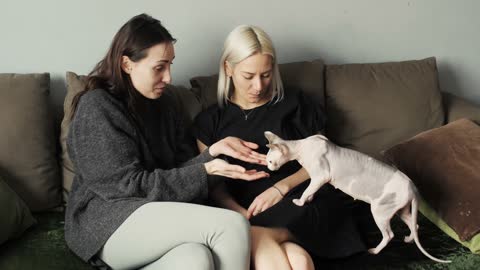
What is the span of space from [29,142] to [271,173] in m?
0.88

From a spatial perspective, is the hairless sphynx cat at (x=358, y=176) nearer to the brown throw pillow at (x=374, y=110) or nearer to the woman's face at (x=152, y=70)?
the woman's face at (x=152, y=70)

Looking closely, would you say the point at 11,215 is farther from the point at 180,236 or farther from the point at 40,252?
the point at 180,236

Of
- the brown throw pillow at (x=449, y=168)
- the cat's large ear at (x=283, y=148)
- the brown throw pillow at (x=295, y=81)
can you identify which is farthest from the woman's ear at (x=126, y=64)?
the brown throw pillow at (x=449, y=168)

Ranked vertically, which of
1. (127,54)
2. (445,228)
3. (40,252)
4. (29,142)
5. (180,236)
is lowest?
(445,228)

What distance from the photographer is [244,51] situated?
72.1 inches

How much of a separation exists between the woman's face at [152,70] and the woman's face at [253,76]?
0.26m

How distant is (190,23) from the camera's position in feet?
7.43

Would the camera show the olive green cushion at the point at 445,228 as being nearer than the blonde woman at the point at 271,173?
No

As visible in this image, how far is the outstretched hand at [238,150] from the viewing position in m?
1.70

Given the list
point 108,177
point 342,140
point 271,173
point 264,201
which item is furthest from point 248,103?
point 108,177

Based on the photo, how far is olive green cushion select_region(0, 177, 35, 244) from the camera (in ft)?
5.53

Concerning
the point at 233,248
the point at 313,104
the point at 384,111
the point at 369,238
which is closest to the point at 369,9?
the point at 384,111

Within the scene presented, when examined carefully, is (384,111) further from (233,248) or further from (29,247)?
(29,247)

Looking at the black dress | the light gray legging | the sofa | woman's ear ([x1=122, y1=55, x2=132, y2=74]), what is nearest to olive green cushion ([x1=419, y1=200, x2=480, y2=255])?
the sofa
